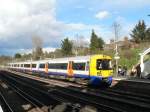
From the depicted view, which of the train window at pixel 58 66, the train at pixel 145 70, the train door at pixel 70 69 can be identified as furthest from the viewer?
the train at pixel 145 70

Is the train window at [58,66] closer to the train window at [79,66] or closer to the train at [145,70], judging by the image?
the train window at [79,66]

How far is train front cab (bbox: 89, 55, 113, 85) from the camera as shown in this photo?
30.5 m

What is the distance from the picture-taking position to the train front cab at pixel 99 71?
30.5 metres

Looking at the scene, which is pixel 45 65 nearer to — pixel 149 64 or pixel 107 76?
pixel 149 64

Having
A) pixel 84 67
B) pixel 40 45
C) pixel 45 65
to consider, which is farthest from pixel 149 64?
pixel 40 45

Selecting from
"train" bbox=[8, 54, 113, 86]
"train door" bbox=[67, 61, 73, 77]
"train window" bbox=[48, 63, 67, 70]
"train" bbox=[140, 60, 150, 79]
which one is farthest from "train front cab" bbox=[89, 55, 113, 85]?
"train" bbox=[140, 60, 150, 79]

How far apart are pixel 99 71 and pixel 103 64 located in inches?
39.6

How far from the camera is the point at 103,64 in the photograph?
3123 centimetres

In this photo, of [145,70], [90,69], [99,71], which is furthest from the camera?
[145,70]

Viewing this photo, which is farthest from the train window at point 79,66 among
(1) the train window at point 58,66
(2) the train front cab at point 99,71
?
(1) the train window at point 58,66

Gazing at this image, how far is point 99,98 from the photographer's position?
22953 mm

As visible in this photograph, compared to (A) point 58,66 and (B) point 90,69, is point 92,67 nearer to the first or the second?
(B) point 90,69

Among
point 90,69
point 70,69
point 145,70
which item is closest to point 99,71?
point 90,69

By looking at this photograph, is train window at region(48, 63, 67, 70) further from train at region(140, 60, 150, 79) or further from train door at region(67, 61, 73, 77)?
train at region(140, 60, 150, 79)
